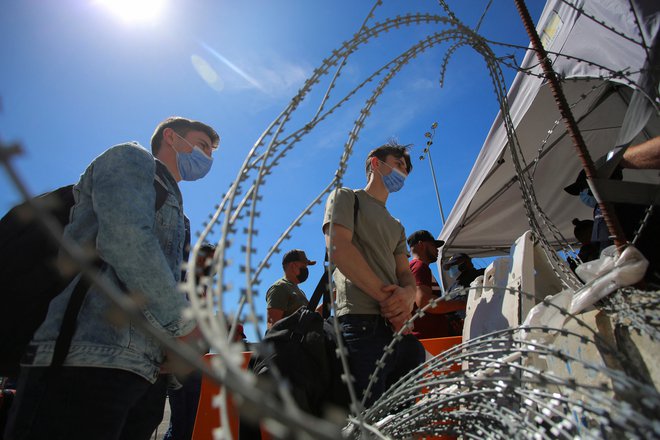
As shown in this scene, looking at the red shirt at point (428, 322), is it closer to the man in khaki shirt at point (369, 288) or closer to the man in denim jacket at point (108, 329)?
the man in khaki shirt at point (369, 288)

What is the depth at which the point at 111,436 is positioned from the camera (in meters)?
1.18

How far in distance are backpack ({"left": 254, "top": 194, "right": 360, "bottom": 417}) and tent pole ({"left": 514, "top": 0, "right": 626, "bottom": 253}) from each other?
1223 mm

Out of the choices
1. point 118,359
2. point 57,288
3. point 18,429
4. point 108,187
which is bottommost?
point 18,429

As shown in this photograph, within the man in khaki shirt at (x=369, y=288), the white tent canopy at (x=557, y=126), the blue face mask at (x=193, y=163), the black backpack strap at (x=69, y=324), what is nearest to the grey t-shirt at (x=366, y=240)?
the man in khaki shirt at (x=369, y=288)

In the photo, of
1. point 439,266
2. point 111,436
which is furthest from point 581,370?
point 439,266

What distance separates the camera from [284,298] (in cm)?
326

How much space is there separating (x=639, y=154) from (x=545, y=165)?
11.7 ft

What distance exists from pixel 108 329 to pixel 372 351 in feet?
3.76

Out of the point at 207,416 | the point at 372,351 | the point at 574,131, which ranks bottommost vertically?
the point at 207,416

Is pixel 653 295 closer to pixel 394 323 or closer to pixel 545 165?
pixel 394 323

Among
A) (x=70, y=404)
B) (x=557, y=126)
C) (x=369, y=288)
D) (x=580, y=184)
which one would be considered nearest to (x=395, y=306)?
(x=369, y=288)

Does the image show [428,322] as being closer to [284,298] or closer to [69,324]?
[284,298]

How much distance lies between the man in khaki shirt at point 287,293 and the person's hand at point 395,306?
1.46m

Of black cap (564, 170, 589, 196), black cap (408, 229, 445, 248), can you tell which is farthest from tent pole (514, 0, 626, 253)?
black cap (408, 229, 445, 248)
